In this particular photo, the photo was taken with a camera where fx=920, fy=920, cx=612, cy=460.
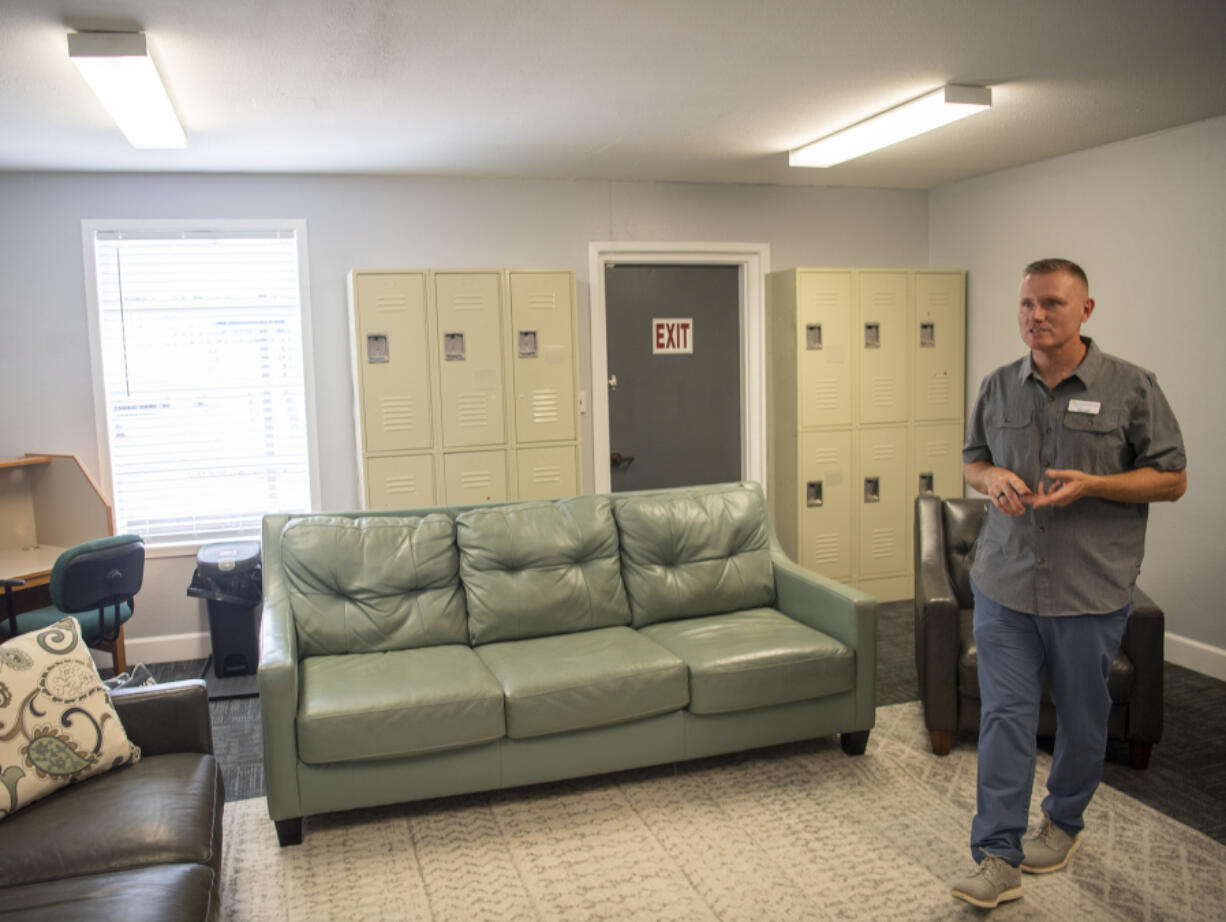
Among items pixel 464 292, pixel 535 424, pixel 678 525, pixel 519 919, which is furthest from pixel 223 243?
pixel 519 919

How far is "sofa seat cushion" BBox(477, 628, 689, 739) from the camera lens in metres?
2.93

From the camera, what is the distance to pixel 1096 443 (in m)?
2.32

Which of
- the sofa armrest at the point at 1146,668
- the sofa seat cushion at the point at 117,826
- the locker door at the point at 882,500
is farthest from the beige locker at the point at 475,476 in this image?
the sofa armrest at the point at 1146,668

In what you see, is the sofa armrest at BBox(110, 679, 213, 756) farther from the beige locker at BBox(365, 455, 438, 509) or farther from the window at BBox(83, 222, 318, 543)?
the window at BBox(83, 222, 318, 543)

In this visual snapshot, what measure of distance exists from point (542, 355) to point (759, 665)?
2197 millimetres

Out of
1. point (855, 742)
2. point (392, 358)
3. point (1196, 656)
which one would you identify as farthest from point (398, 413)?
point (1196, 656)

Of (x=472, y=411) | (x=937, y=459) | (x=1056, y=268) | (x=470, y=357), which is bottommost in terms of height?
(x=937, y=459)

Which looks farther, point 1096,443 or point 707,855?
point 707,855

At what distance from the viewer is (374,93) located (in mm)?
3248

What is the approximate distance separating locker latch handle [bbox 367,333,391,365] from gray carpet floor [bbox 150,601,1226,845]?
1668 mm

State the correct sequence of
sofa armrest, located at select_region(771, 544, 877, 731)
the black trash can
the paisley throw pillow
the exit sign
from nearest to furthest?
the paisley throw pillow → sofa armrest, located at select_region(771, 544, 877, 731) → the black trash can → the exit sign

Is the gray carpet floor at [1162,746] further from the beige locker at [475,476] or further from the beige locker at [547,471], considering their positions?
the beige locker at [547,471]

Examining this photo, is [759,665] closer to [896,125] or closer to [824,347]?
[896,125]

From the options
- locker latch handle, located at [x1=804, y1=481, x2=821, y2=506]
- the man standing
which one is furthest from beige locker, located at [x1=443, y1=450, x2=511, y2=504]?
the man standing
